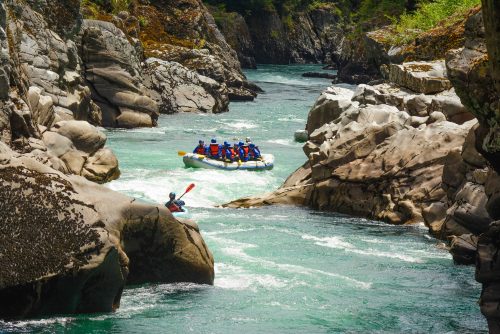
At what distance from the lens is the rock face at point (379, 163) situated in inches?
870

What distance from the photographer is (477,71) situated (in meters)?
11.4

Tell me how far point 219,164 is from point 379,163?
957 cm

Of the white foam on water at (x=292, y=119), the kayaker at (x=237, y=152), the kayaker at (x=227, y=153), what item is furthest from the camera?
the white foam on water at (x=292, y=119)

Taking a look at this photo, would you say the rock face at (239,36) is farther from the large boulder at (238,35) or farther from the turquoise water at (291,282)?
the turquoise water at (291,282)

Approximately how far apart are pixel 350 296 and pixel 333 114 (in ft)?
50.4

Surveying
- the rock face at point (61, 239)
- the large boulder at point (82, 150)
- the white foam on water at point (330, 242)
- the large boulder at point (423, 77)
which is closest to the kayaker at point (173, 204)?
the white foam on water at point (330, 242)

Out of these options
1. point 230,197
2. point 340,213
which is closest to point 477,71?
point 340,213

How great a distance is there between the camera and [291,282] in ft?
54.3

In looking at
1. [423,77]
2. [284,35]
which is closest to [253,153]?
[423,77]

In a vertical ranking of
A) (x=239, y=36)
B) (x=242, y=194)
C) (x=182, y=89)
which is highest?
(x=239, y=36)

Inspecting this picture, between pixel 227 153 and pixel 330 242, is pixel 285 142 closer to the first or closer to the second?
pixel 227 153

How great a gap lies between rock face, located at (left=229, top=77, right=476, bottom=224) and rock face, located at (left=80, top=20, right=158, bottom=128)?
14580 mm

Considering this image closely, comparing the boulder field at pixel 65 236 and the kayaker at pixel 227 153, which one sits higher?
the boulder field at pixel 65 236

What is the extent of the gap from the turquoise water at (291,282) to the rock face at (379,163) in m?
0.64
